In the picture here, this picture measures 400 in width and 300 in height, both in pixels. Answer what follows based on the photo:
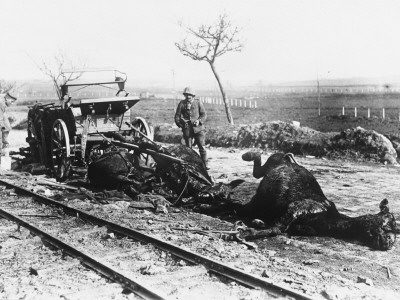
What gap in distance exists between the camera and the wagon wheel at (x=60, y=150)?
Answer: 10766 millimetres

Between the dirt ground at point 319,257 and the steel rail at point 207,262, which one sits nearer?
the steel rail at point 207,262

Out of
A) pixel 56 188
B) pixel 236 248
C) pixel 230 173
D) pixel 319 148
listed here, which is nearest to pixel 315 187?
pixel 236 248

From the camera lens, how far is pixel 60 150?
36.9ft

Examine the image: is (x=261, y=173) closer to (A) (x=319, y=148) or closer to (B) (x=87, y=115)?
(B) (x=87, y=115)

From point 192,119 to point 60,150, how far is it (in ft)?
10.7

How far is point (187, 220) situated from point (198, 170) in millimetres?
1561

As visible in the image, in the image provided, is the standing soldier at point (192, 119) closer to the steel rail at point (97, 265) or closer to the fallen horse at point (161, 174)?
the fallen horse at point (161, 174)

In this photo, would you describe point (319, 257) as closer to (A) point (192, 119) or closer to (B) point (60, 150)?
(A) point (192, 119)

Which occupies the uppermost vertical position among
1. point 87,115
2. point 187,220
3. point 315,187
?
point 87,115

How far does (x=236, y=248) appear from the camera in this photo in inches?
233

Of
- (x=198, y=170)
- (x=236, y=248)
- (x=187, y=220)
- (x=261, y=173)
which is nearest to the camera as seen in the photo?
(x=236, y=248)

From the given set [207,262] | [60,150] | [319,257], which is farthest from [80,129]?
[319,257]

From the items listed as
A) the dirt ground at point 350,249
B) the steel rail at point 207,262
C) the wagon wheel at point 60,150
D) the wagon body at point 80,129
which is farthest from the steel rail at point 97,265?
Answer: the wagon body at point 80,129

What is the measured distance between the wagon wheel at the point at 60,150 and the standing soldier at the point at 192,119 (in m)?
2.71
